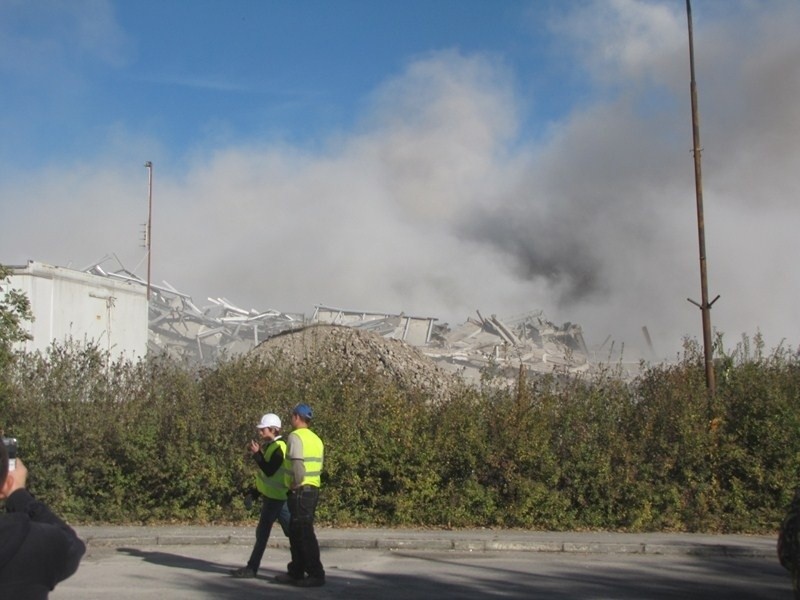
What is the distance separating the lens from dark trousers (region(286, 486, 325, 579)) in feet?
29.0

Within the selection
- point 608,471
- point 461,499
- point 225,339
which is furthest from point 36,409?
point 225,339

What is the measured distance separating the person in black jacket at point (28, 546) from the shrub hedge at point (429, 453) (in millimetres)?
9704

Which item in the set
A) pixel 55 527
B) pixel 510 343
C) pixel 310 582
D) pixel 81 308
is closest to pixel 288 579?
pixel 310 582

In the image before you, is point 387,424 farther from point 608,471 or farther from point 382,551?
point 608,471

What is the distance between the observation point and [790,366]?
574 inches

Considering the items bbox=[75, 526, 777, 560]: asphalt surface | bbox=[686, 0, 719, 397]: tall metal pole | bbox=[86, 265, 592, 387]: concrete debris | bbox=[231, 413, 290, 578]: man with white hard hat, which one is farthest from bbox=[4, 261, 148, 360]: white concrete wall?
bbox=[686, 0, 719, 397]: tall metal pole

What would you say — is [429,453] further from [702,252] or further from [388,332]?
[388,332]

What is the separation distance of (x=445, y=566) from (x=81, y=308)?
540 inches

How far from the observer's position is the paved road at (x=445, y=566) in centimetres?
909

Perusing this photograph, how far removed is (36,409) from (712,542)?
9.18 m

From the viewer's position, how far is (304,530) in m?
8.84

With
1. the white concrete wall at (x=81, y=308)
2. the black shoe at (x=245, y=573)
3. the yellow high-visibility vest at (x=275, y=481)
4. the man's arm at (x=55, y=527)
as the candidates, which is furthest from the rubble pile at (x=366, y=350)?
the man's arm at (x=55, y=527)

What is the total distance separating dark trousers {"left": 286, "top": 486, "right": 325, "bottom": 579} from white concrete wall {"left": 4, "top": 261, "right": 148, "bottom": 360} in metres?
10.3

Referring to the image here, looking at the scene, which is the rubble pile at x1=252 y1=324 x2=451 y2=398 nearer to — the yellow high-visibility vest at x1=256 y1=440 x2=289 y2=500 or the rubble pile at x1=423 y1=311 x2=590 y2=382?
the rubble pile at x1=423 y1=311 x2=590 y2=382
